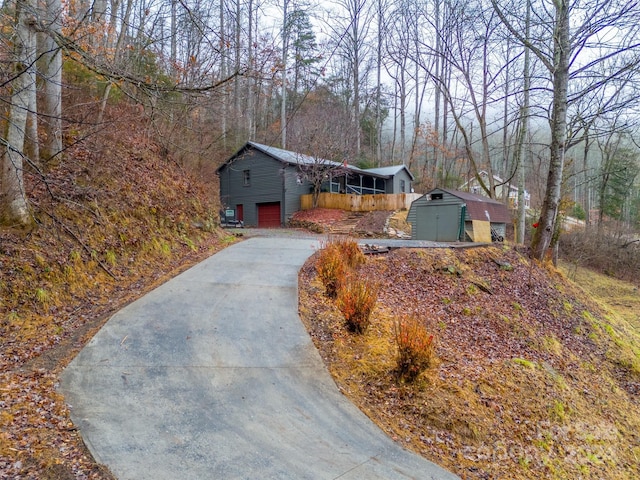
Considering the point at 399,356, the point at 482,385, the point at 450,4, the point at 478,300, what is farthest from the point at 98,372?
the point at 450,4

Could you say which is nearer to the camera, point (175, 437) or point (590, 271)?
point (175, 437)

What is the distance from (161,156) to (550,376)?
11.9m

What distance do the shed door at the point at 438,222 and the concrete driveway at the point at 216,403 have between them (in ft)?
30.9

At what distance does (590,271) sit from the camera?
73.5ft

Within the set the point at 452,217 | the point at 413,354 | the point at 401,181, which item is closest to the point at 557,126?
the point at 452,217

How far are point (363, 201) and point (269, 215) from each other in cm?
615

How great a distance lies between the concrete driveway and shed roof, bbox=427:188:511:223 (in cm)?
978

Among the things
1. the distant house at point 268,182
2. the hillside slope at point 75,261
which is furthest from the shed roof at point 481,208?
the distant house at point 268,182

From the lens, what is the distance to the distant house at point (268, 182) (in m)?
23.3

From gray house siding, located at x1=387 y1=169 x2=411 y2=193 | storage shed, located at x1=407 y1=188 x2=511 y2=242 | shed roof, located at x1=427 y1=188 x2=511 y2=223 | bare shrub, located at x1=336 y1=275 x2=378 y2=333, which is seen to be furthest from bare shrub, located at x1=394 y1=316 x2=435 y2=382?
gray house siding, located at x1=387 y1=169 x2=411 y2=193

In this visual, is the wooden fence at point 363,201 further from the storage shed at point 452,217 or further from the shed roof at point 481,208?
the storage shed at point 452,217

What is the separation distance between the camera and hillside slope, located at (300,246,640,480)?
4.32 meters

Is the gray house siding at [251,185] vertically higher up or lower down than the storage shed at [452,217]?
higher up

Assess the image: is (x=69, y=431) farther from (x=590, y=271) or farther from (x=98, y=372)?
(x=590, y=271)
